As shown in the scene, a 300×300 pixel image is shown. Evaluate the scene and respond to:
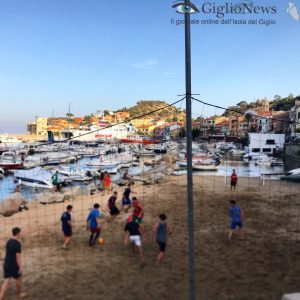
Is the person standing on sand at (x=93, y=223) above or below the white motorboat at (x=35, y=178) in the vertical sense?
above

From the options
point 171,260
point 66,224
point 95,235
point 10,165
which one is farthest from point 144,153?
point 171,260

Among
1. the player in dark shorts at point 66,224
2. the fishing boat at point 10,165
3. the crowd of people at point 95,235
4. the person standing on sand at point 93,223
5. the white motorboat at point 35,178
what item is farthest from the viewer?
the fishing boat at point 10,165

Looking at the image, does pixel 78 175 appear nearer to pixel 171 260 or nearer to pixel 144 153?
pixel 171 260

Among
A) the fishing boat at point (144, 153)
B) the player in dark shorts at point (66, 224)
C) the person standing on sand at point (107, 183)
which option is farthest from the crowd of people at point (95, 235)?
the fishing boat at point (144, 153)

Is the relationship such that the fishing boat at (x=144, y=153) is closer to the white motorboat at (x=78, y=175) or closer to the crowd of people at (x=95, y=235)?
the white motorboat at (x=78, y=175)

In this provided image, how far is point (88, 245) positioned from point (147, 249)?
6.56 ft

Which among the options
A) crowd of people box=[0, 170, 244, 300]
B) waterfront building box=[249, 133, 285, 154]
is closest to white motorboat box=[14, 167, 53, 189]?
crowd of people box=[0, 170, 244, 300]

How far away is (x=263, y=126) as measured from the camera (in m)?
96.2

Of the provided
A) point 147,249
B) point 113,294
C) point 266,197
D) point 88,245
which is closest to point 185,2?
point 113,294

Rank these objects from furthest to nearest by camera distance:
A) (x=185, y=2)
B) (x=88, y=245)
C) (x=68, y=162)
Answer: (x=68, y=162) → (x=88, y=245) → (x=185, y=2)

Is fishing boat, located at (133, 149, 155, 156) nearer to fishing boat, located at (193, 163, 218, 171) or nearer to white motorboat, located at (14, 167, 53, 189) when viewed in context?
fishing boat, located at (193, 163, 218, 171)

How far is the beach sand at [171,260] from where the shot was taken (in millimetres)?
8258

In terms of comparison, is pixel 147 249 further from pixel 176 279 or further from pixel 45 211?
pixel 45 211

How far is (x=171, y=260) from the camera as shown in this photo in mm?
10117
